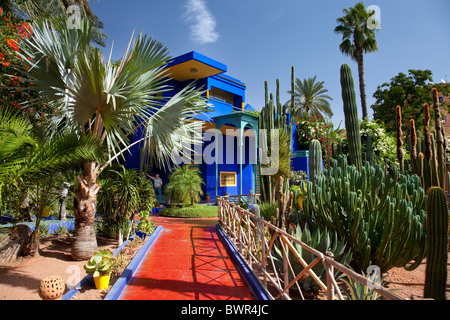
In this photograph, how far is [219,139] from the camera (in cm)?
1872

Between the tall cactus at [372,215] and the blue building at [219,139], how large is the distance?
1029 cm

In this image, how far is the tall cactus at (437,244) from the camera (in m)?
3.47

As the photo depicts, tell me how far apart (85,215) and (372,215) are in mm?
5964

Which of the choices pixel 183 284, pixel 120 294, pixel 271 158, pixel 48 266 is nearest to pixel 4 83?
pixel 48 266

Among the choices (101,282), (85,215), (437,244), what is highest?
(85,215)

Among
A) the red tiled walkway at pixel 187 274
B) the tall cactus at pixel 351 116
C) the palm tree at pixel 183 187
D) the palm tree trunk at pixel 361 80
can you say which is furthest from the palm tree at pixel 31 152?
the palm tree trunk at pixel 361 80

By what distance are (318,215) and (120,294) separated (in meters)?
3.89

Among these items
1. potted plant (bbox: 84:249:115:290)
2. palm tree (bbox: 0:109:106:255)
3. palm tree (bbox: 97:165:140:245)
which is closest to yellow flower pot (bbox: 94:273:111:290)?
potted plant (bbox: 84:249:115:290)

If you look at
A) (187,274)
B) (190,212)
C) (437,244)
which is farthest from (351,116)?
(190,212)

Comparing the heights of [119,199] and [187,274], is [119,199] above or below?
above

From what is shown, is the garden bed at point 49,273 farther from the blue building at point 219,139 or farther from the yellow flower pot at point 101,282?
the blue building at point 219,139

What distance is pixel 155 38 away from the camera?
21.0 feet

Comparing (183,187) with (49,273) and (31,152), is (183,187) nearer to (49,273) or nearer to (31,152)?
(49,273)
